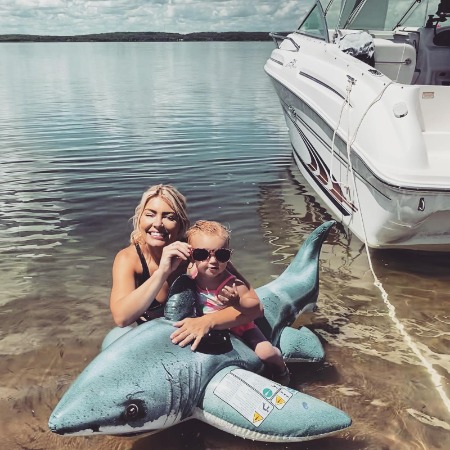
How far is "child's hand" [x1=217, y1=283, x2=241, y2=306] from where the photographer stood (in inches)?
126

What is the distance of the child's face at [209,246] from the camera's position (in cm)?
317

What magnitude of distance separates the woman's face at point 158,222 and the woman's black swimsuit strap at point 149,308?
0.31ft

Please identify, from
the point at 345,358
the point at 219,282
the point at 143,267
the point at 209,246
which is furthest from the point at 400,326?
the point at 143,267

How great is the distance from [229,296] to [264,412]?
676 millimetres

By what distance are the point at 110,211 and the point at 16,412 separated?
15.7 feet

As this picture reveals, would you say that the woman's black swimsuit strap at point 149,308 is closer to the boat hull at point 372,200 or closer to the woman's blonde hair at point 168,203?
the woman's blonde hair at point 168,203

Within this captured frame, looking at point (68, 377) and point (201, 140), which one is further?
point (201, 140)

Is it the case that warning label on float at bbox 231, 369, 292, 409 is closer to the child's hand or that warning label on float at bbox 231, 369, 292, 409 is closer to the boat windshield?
the child's hand

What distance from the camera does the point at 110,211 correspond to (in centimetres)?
823

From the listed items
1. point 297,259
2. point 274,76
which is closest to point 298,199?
point 274,76


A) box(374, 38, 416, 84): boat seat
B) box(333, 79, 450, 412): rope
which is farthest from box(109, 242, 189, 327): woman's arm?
box(374, 38, 416, 84): boat seat

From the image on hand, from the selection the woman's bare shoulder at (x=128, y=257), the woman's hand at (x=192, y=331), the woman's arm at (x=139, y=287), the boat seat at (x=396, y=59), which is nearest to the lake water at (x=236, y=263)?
the woman's hand at (x=192, y=331)

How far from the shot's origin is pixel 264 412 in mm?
3082

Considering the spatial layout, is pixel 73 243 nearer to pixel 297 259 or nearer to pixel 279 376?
pixel 297 259
